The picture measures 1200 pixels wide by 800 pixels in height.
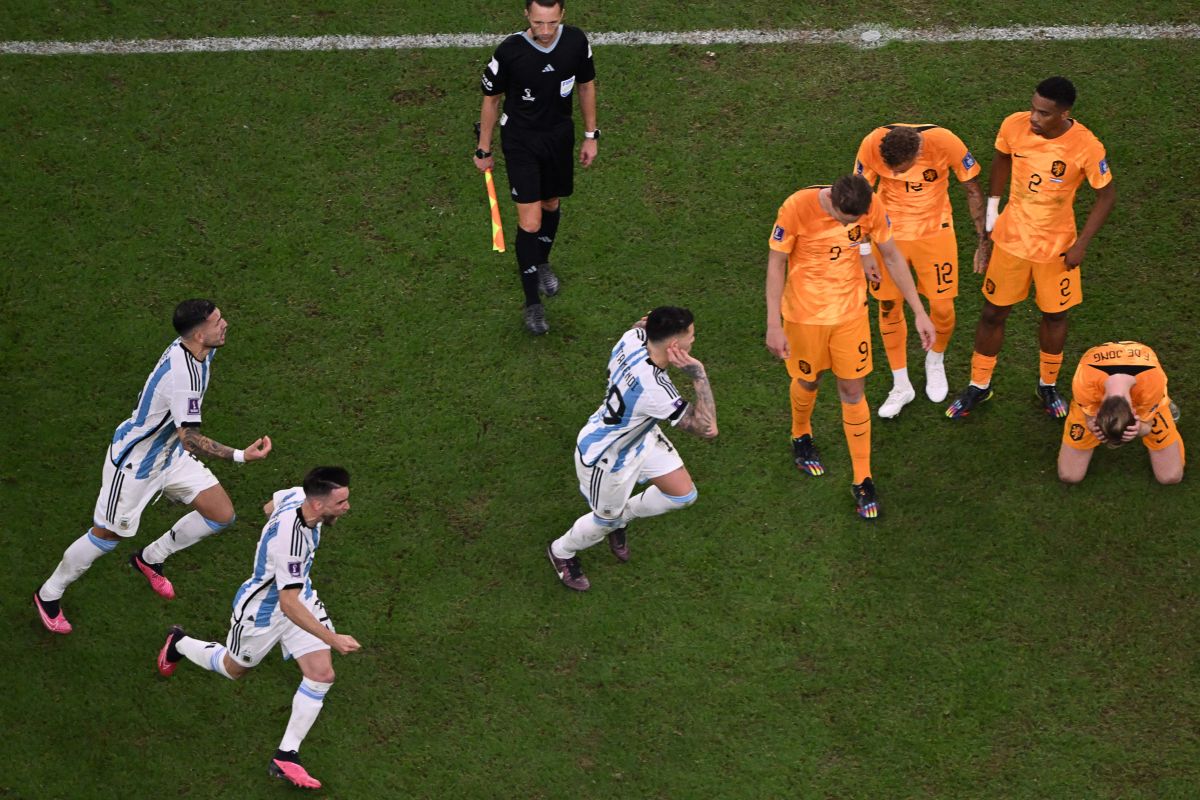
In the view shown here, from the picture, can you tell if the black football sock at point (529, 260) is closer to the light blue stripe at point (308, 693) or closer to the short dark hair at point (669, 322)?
the short dark hair at point (669, 322)

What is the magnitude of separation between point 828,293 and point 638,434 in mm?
1482

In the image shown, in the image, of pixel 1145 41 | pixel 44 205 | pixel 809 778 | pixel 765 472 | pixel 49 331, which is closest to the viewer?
pixel 809 778

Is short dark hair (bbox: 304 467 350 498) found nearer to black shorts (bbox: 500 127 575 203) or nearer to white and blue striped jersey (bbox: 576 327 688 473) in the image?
white and blue striped jersey (bbox: 576 327 688 473)

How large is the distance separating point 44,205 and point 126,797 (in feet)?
16.0

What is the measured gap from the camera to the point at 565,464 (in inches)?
347

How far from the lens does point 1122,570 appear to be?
8.04 m

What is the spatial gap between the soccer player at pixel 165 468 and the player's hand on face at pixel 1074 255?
195 inches

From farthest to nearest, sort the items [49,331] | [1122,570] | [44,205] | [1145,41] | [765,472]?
[1145,41] → [44,205] → [49,331] → [765,472] → [1122,570]

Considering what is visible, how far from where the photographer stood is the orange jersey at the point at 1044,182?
26.9 ft

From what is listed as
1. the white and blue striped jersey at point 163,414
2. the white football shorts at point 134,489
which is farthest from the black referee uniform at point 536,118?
the white football shorts at point 134,489

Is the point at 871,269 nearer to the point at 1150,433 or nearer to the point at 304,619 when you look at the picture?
the point at 1150,433

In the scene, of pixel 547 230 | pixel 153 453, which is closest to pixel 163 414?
pixel 153 453

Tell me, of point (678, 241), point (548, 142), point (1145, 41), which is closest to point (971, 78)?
point (1145, 41)

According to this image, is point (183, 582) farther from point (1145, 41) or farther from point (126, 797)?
point (1145, 41)
